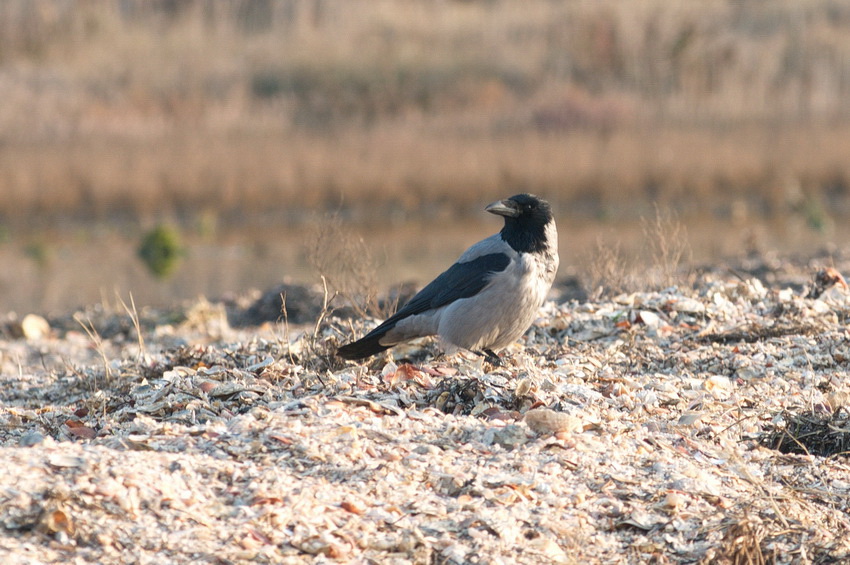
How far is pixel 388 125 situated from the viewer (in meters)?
22.7

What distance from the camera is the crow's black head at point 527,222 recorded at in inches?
196

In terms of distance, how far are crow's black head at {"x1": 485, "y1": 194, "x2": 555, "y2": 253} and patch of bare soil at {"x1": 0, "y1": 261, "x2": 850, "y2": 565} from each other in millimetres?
513

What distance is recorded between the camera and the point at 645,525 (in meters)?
3.21

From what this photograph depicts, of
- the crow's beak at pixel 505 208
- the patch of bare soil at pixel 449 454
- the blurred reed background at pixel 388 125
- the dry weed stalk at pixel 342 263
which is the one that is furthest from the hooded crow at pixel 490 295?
the blurred reed background at pixel 388 125

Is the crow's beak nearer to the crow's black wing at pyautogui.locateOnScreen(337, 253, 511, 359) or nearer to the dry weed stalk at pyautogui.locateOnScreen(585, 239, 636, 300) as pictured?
the crow's black wing at pyautogui.locateOnScreen(337, 253, 511, 359)

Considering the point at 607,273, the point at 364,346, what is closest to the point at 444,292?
the point at 364,346

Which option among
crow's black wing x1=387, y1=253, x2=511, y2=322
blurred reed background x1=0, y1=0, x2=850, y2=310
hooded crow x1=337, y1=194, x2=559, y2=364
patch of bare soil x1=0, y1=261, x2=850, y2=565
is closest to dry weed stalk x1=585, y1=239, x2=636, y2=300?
patch of bare soil x1=0, y1=261, x2=850, y2=565

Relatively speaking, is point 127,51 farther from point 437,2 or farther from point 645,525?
point 645,525

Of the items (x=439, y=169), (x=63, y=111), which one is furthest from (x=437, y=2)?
(x=439, y=169)

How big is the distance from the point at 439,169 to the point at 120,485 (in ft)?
51.8

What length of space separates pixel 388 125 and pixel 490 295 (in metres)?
18.2

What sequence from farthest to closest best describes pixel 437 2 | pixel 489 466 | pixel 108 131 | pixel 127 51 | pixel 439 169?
pixel 437 2 → pixel 127 51 → pixel 108 131 → pixel 439 169 → pixel 489 466

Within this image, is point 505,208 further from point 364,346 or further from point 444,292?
point 364,346

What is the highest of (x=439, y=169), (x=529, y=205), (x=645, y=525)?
(x=529, y=205)
